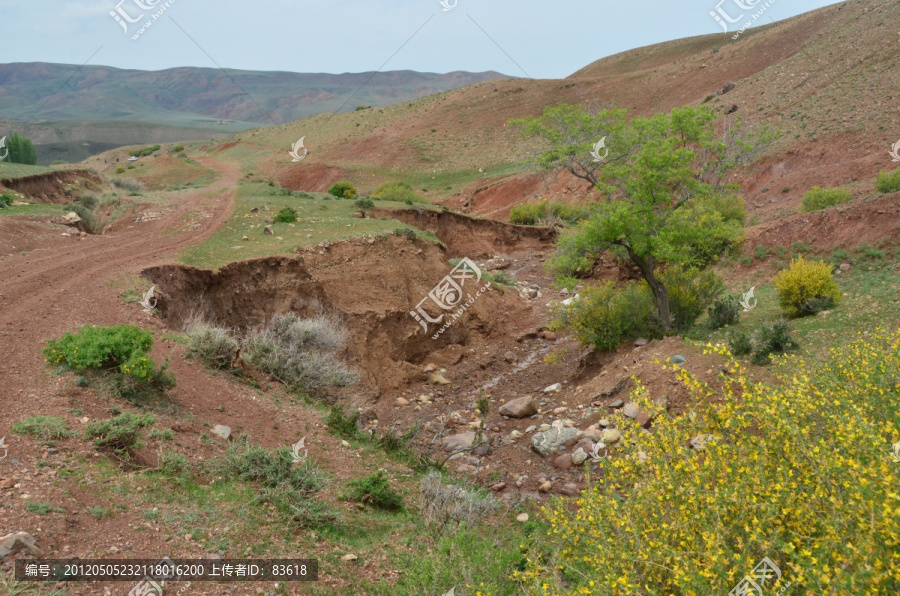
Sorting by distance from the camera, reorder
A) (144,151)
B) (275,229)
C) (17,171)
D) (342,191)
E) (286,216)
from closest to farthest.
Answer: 1. (275,229)
2. (286,216)
3. (17,171)
4. (342,191)
5. (144,151)

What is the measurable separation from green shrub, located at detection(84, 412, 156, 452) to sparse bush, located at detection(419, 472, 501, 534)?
3369 mm

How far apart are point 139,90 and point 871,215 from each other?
208m

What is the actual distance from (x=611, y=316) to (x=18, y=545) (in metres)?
11.0

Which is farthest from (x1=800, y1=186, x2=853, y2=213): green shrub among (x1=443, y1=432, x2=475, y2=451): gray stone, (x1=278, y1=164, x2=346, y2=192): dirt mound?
(x1=278, y1=164, x2=346, y2=192): dirt mound

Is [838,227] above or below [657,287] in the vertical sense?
above

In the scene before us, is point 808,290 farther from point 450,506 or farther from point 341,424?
point 341,424

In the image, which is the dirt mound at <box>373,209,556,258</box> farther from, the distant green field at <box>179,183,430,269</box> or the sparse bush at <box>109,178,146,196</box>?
the sparse bush at <box>109,178,146,196</box>

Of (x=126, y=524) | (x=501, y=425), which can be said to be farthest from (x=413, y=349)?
(x=126, y=524)

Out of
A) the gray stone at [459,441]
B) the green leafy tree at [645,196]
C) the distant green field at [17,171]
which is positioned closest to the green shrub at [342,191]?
the distant green field at [17,171]

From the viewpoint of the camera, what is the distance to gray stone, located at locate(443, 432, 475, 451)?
10642 millimetres

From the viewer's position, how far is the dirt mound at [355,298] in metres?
12.9

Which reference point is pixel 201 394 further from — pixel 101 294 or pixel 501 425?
pixel 501 425

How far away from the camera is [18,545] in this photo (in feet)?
14.2

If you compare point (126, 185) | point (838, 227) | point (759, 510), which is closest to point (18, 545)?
point (759, 510)
